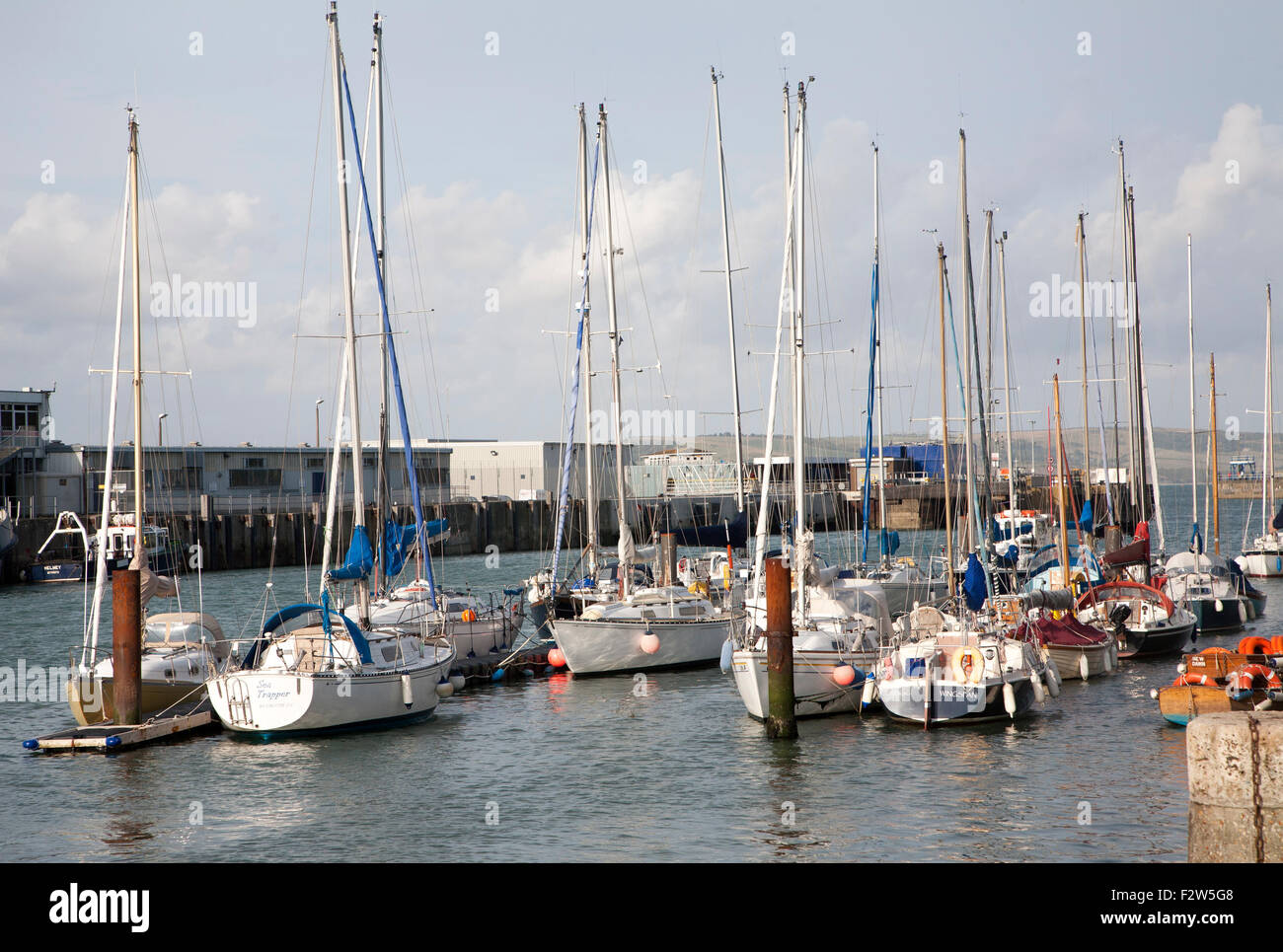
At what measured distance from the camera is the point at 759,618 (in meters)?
28.2

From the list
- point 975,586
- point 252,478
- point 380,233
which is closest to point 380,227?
point 380,233

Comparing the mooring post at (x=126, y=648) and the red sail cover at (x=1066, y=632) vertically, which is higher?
the mooring post at (x=126, y=648)

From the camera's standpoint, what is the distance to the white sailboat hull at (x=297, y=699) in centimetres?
2502

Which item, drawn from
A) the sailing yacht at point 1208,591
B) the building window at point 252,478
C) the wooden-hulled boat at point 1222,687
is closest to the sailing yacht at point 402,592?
the wooden-hulled boat at point 1222,687

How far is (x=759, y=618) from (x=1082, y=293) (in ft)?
86.6

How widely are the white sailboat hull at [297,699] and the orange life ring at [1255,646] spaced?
18228mm

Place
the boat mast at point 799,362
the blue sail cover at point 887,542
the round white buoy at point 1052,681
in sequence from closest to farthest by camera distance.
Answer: the round white buoy at point 1052,681 < the boat mast at point 799,362 < the blue sail cover at point 887,542

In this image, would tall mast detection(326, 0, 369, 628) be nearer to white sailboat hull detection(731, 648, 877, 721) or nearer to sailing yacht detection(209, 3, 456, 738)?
sailing yacht detection(209, 3, 456, 738)

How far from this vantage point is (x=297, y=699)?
984 inches

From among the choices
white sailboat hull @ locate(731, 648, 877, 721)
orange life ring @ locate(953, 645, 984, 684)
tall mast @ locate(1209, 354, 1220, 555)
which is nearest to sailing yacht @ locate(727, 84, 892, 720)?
white sailboat hull @ locate(731, 648, 877, 721)

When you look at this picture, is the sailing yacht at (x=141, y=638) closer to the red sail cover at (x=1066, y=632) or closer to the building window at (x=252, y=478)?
the red sail cover at (x=1066, y=632)

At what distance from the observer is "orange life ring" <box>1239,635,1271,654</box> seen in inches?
1035

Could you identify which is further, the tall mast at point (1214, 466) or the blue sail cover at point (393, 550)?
the tall mast at point (1214, 466)
